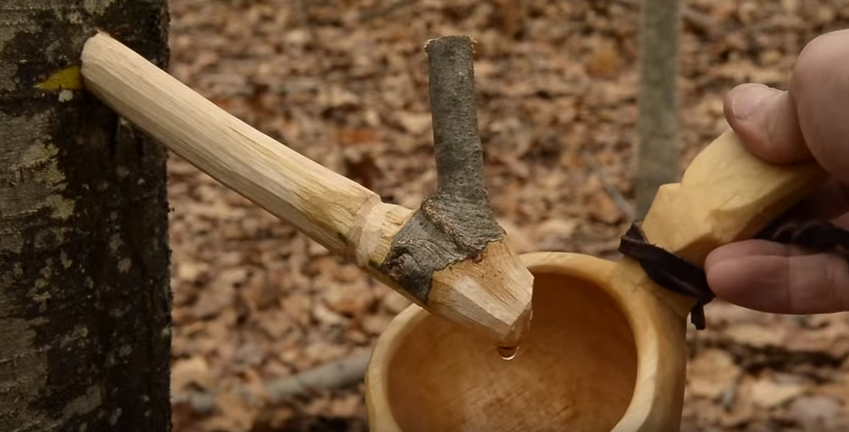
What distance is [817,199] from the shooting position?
106 centimetres

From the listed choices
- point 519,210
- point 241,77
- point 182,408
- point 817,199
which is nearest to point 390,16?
point 241,77

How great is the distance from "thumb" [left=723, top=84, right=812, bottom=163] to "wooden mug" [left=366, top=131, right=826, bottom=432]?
0.02 metres

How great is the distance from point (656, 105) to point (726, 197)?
1.75 meters

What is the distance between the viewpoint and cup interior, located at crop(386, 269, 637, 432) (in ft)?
3.62

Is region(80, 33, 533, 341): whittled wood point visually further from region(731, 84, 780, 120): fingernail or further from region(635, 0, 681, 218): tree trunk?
region(635, 0, 681, 218): tree trunk

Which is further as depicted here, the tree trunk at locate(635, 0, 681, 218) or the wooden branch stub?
the tree trunk at locate(635, 0, 681, 218)

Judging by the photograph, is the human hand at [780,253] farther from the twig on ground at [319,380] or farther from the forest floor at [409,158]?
the twig on ground at [319,380]

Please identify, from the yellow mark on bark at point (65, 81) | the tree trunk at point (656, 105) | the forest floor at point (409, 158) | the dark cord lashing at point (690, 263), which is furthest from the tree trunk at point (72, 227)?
the tree trunk at point (656, 105)

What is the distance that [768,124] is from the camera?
947mm

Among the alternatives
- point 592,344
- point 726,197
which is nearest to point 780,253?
point 726,197

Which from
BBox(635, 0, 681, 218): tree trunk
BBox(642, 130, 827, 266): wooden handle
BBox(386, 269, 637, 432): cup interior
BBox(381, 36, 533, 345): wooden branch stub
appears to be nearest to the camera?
BBox(381, 36, 533, 345): wooden branch stub

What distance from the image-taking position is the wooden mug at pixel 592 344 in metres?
0.97

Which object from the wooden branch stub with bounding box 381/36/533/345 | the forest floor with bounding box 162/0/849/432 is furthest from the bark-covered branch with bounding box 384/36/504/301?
the forest floor with bounding box 162/0/849/432

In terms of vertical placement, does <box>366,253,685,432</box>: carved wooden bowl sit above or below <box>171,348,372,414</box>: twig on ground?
above
